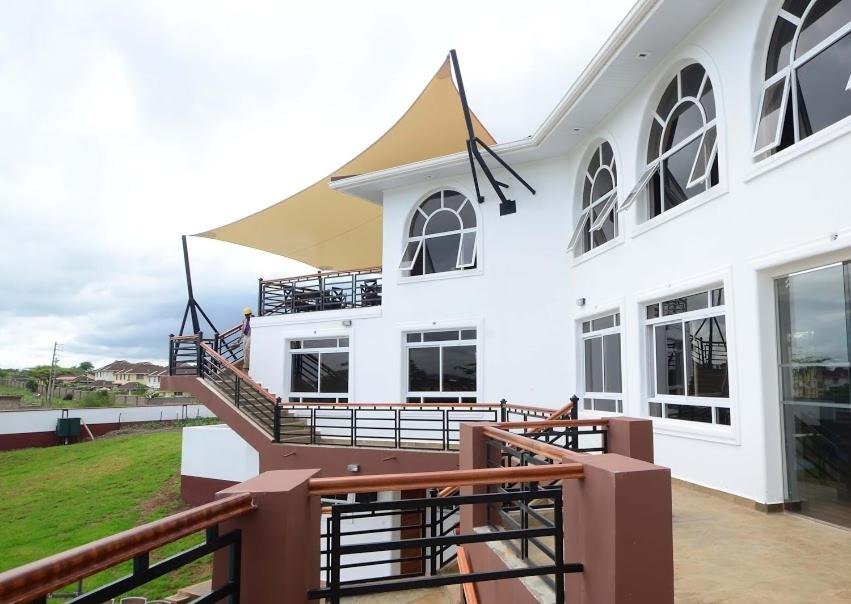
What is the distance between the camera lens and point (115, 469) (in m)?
20.9

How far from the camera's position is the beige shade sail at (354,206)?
12469 mm

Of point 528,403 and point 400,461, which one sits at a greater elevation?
point 528,403

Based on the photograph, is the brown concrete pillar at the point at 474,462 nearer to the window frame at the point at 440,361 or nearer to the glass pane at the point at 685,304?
the glass pane at the point at 685,304

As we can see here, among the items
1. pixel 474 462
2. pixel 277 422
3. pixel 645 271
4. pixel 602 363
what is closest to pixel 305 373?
pixel 277 422

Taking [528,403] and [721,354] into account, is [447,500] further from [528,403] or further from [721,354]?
[528,403]

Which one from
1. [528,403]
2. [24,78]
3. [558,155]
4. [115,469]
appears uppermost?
[24,78]

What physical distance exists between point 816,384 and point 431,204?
8.90 m

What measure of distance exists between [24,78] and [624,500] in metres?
11.5

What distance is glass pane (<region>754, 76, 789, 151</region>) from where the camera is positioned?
5844 millimetres

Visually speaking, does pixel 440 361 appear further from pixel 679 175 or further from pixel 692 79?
pixel 692 79

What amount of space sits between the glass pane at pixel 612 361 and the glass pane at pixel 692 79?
12.0 feet

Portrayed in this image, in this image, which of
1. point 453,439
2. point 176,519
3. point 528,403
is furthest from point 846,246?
point 453,439

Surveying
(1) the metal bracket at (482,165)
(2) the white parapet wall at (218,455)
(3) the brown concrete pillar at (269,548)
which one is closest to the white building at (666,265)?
(1) the metal bracket at (482,165)

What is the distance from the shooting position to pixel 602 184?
9.99 meters
